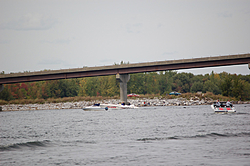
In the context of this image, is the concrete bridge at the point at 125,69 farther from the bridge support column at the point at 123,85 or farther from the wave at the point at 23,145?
the wave at the point at 23,145

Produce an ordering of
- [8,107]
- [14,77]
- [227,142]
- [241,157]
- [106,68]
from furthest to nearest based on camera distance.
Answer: [8,107] < [14,77] < [106,68] < [227,142] < [241,157]

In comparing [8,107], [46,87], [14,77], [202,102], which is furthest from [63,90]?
[202,102]

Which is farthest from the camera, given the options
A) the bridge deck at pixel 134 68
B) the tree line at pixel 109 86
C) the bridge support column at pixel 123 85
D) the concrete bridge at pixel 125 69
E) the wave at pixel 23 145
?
the tree line at pixel 109 86

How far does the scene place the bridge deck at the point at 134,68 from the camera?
240ft

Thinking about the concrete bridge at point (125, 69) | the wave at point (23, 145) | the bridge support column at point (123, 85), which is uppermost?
the concrete bridge at point (125, 69)

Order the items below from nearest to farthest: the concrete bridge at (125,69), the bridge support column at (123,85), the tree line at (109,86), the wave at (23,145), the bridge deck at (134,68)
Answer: the wave at (23,145) → the bridge deck at (134,68) → the concrete bridge at (125,69) → the bridge support column at (123,85) → the tree line at (109,86)

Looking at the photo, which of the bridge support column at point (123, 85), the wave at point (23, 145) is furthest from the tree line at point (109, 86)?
the wave at point (23, 145)

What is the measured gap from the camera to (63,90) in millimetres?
150125

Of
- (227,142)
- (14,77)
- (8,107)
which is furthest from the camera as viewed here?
(8,107)

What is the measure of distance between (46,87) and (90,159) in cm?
13826

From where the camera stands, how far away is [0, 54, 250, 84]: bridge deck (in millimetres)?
73125

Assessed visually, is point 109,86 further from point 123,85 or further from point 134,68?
point 134,68

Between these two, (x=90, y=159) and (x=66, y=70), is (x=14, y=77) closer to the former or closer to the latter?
(x=66, y=70)

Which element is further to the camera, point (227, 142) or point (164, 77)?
point (164, 77)
